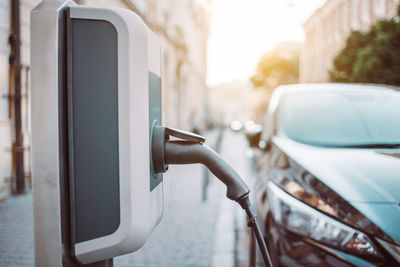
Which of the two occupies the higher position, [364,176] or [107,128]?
[107,128]

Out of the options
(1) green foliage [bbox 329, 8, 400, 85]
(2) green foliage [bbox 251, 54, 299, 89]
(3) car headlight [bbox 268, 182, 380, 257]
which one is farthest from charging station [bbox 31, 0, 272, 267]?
(2) green foliage [bbox 251, 54, 299, 89]

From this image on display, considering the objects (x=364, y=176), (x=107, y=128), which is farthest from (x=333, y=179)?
(x=107, y=128)

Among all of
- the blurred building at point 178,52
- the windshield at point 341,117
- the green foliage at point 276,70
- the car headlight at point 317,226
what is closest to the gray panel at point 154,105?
the car headlight at point 317,226

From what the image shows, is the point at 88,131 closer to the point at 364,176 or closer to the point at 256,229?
the point at 256,229

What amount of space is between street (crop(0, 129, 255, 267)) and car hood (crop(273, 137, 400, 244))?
3.30ft

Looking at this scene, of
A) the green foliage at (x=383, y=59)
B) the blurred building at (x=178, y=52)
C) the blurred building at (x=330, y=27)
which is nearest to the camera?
the green foliage at (x=383, y=59)

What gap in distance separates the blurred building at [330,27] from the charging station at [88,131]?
19312 mm

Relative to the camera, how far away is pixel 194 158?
1.04m

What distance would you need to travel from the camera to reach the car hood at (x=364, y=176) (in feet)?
5.17

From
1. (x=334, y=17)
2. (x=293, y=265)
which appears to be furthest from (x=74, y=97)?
(x=334, y=17)

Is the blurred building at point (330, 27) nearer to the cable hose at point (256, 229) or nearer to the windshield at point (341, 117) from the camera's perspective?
the windshield at point (341, 117)

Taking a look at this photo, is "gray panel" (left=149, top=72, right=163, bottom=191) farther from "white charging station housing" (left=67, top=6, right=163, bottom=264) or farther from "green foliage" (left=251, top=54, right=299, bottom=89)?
"green foliage" (left=251, top=54, right=299, bottom=89)

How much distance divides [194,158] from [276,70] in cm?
5373

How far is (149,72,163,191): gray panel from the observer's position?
992mm
